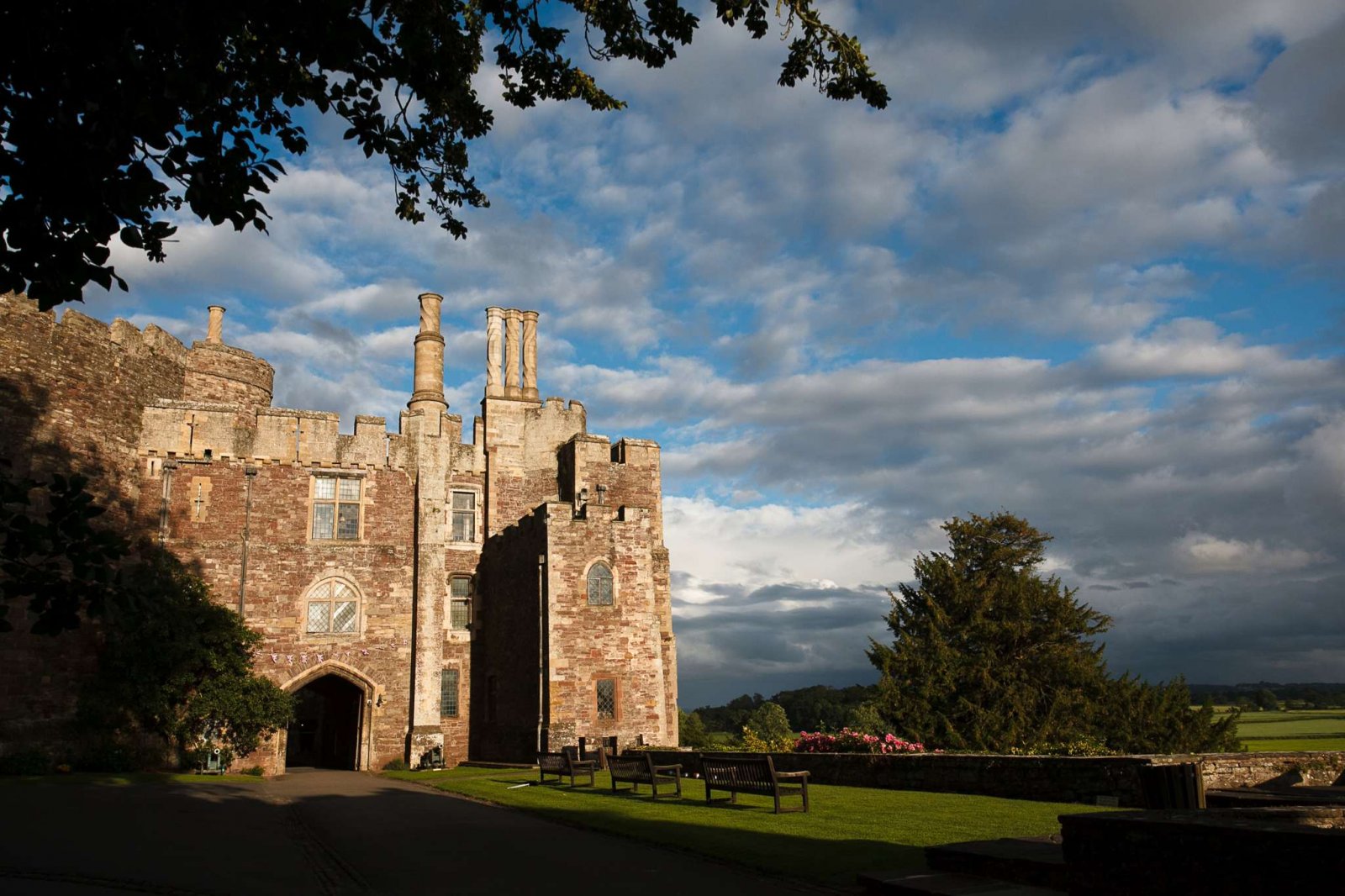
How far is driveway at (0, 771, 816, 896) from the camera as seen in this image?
29.4 feet

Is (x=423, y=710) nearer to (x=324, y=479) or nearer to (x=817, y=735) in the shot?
(x=324, y=479)

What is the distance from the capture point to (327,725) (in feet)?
119

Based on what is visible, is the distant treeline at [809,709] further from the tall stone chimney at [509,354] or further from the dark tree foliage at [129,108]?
the dark tree foliage at [129,108]

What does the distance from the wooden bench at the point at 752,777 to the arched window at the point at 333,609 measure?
61.5 feet

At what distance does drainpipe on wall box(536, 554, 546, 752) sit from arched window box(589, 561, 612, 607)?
1385mm

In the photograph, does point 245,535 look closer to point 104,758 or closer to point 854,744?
point 104,758

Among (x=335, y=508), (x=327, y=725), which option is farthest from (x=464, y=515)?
(x=327, y=725)

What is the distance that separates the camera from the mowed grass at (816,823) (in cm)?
959

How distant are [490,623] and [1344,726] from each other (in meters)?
52.1

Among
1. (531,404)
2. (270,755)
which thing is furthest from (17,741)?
(531,404)

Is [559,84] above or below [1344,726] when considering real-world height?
above

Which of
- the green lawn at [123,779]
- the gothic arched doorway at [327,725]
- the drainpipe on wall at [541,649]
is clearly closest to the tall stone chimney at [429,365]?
the drainpipe on wall at [541,649]

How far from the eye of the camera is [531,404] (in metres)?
34.6

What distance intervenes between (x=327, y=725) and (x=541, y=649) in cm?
1394
